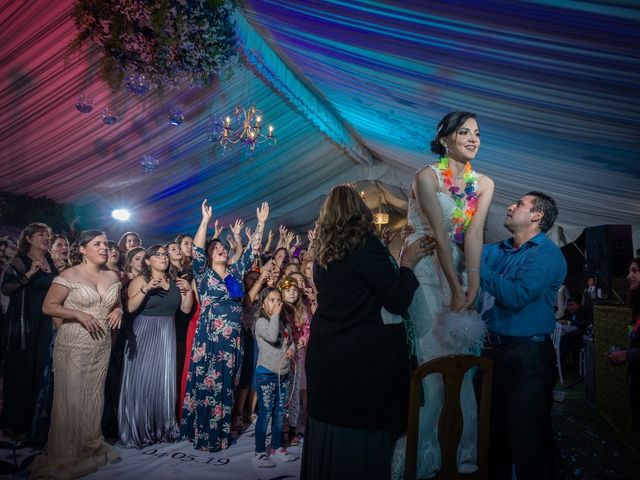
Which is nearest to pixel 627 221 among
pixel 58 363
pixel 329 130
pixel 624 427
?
pixel 624 427

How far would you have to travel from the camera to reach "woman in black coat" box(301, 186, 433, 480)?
66.9 inches

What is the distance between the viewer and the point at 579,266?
1147cm

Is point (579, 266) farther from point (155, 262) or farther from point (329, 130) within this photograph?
point (155, 262)

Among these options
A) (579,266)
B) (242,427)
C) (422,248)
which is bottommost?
(242,427)

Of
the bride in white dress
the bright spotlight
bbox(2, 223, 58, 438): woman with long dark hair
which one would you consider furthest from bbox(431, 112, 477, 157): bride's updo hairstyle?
the bright spotlight

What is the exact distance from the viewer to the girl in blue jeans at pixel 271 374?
3371 millimetres

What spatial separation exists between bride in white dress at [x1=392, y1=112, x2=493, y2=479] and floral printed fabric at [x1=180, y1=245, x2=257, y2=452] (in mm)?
2096

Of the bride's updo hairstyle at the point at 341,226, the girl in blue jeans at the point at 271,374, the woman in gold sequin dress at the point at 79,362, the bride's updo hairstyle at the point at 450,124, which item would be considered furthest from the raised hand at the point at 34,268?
the bride's updo hairstyle at the point at 450,124

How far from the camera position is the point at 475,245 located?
195 cm

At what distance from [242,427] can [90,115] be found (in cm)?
361

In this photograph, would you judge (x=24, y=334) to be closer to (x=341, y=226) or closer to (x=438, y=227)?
(x=341, y=226)

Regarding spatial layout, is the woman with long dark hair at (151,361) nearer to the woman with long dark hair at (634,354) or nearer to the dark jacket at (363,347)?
the dark jacket at (363,347)

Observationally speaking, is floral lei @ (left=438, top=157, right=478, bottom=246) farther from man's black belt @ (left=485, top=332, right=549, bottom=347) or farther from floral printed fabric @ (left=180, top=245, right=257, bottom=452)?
floral printed fabric @ (left=180, top=245, right=257, bottom=452)

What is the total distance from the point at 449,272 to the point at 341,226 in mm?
497
